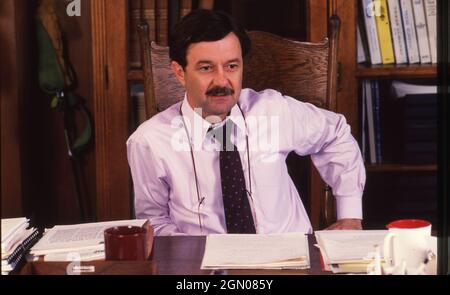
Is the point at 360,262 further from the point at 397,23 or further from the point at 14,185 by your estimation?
the point at 14,185

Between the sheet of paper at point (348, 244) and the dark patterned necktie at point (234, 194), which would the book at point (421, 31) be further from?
the sheet of paper at point (348, 244)

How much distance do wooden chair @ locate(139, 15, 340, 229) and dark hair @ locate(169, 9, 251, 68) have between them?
0.10ft

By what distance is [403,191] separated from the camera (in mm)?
2162

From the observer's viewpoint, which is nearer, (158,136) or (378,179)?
(158,136)

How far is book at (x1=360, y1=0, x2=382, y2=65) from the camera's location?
207 centimetres

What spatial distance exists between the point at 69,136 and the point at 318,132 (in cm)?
86

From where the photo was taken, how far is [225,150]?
180cm

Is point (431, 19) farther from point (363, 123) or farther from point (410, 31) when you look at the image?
point (363, 123)

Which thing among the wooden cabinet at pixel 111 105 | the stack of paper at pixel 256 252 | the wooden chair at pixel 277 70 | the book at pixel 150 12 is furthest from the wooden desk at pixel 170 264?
the book at pixel 150 12

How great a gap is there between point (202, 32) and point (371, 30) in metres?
0.55

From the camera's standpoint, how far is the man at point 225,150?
179 cm

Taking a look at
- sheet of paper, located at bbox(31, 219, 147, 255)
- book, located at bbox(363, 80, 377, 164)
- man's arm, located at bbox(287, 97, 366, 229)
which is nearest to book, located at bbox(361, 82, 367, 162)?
book, located at bbox(363, 80, 377, 164)

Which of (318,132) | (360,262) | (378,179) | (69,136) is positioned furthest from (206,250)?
(69,136)

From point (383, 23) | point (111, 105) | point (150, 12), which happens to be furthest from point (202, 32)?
point (383, 23)
